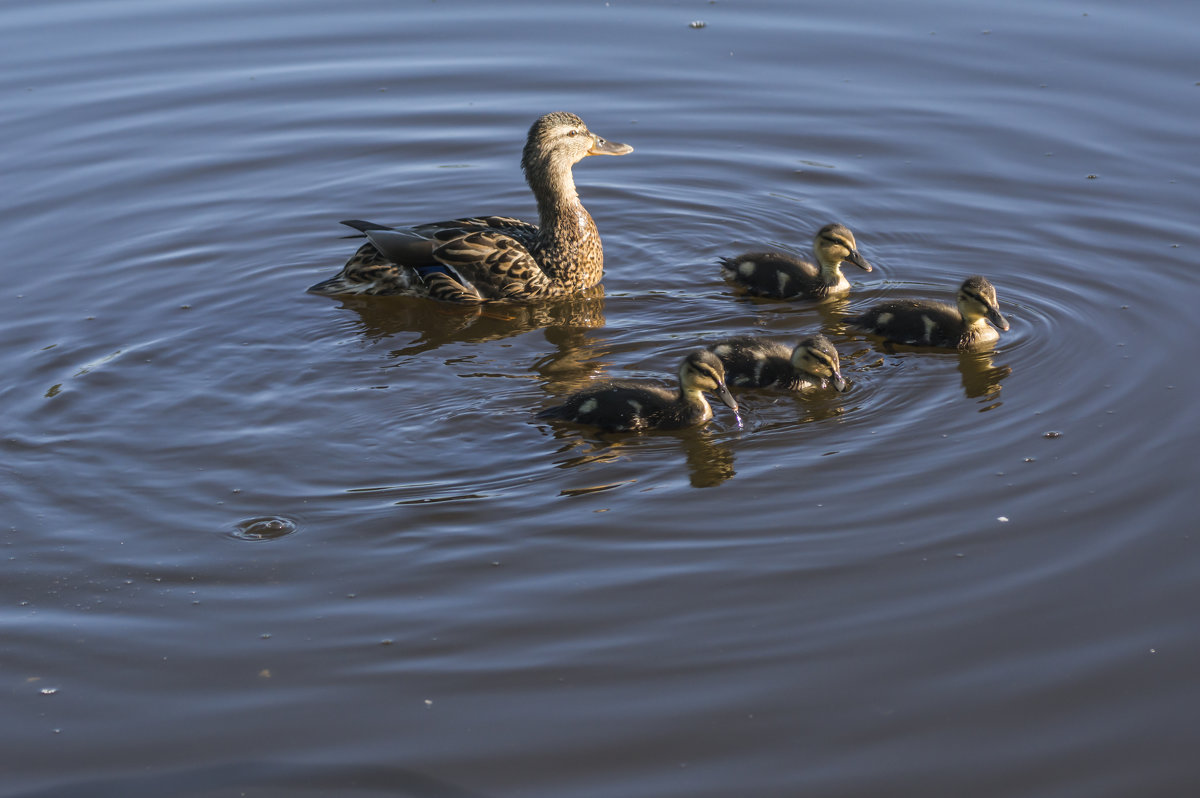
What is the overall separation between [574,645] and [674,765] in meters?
0.63

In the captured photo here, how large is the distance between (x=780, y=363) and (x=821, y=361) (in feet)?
0.82

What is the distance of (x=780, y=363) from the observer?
239 inches

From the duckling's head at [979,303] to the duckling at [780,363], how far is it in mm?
788

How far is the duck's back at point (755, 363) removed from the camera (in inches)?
240

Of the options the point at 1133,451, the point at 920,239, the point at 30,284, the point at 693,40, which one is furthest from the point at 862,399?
the point at 693,40

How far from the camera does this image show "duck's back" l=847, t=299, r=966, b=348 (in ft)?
21.1

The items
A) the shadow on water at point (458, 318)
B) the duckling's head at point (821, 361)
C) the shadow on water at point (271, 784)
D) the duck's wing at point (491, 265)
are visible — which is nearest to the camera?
the shadow on water at point (271, 784)

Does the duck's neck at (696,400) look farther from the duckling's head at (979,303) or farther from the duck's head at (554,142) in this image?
the duck's head at (554,142)

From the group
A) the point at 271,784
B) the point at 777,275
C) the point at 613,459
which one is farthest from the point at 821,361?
the point at 271,784

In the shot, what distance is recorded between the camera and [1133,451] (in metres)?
5.34

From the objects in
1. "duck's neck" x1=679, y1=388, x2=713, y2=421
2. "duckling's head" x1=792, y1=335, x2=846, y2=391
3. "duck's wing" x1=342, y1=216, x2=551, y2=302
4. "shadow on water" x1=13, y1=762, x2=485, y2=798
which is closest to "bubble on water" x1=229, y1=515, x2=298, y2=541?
"shadow on water" x1=13, y1=762, x2=485, y2=798

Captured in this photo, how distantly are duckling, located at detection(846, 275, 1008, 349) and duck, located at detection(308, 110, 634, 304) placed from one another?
1.81m

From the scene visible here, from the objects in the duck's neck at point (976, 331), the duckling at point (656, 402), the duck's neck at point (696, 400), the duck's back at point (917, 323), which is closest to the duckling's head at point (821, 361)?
the duckling at point (656, 402)

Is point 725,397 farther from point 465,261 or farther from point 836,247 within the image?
point 465,261
